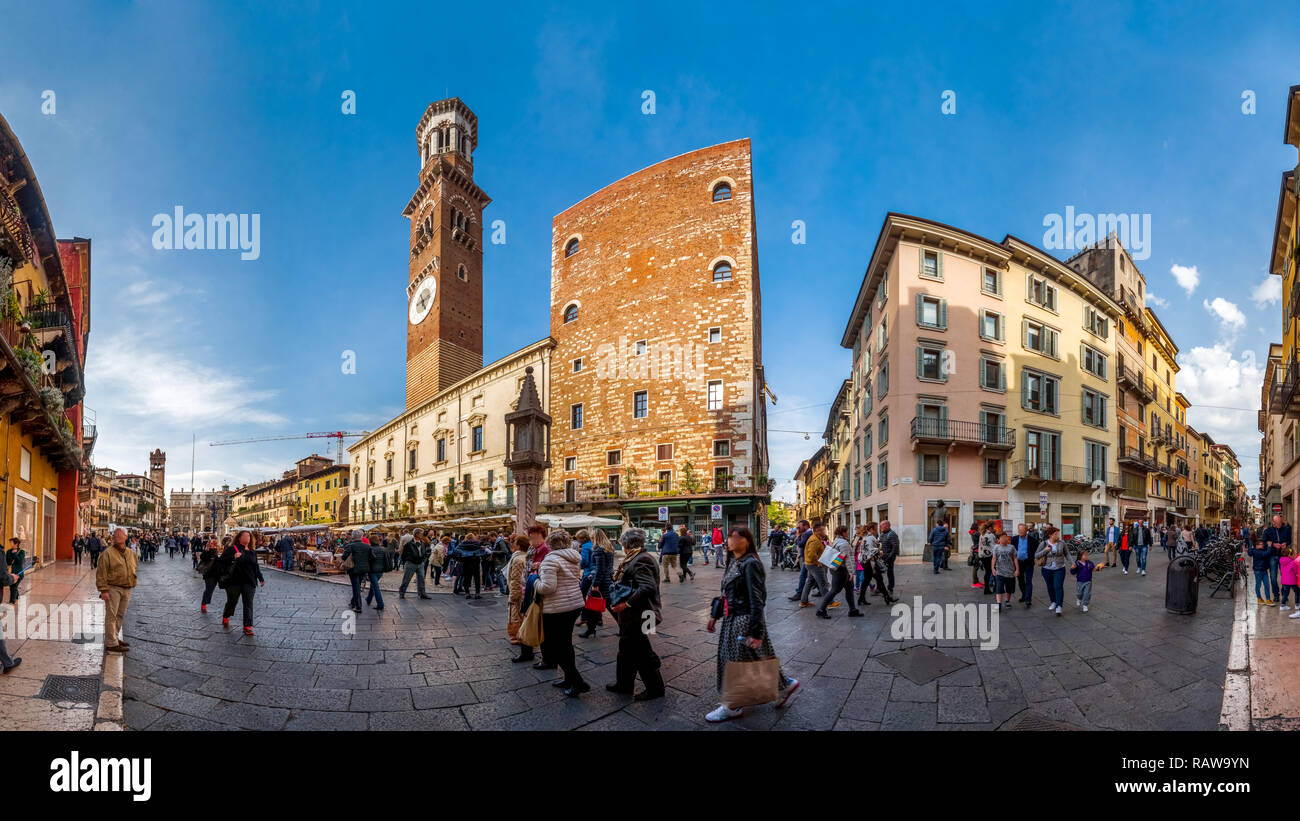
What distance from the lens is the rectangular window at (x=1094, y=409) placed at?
32375mm

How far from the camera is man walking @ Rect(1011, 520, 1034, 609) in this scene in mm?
11125

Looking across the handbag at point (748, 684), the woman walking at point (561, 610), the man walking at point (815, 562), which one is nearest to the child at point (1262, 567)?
the man walking at point (815, 562)

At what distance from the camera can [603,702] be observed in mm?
5605

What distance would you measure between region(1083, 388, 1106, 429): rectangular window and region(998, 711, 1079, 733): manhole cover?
1296 inches

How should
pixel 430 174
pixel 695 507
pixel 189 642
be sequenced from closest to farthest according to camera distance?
pixel 189 642
pixel 695 507
pixel 430 174

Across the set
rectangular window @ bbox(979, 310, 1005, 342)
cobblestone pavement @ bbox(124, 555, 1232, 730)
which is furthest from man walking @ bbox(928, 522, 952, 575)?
rectangular window @ bbox(979, 310, 1005, 342)

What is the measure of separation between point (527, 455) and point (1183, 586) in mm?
14517

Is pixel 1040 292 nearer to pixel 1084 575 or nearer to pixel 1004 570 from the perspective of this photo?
pixel 1084 575

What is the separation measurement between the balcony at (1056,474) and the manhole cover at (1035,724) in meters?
26.6

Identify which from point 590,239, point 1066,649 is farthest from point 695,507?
point 1066,649

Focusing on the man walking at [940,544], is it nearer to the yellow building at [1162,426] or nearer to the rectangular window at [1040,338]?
the rectangular window at [1040,338]

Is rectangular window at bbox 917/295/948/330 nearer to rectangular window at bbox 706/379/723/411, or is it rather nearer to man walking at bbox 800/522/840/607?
rectangular window at bbox 706/379/723/411

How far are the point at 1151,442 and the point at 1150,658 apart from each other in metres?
45.2
